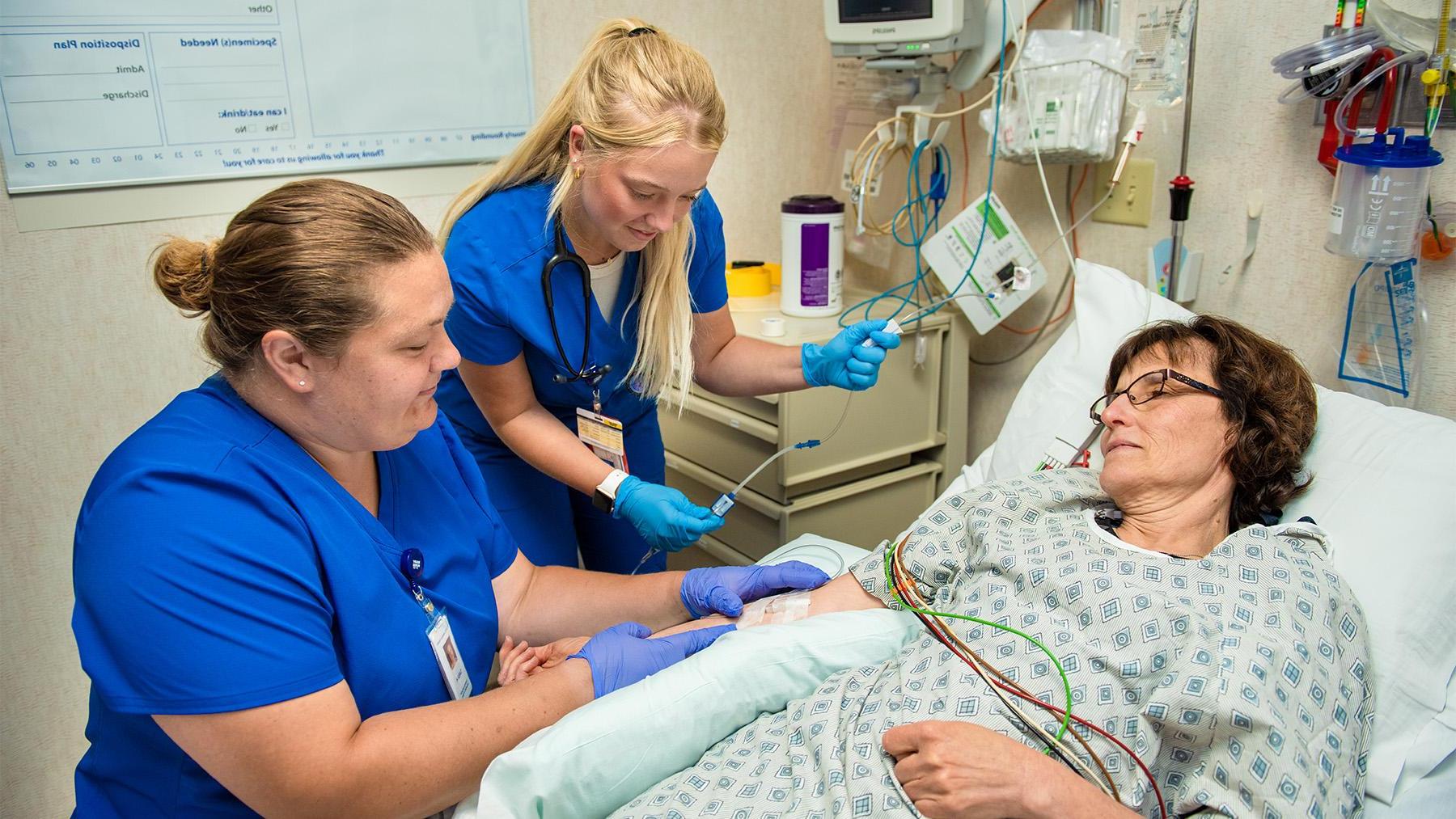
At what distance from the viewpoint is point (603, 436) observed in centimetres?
166

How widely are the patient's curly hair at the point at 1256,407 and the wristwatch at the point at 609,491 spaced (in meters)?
0.84

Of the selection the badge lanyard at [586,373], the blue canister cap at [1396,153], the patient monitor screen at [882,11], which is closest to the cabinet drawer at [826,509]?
the badge lanyard at [586,373]

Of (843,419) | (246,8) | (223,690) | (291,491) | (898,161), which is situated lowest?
(843,419)

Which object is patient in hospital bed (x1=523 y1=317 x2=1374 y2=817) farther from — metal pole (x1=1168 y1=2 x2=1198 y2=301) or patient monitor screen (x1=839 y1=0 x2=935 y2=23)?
patient monitor screen (x1=839 y1=0 x2=935 y2=23)

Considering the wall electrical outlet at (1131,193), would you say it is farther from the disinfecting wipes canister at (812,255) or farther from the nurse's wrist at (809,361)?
the nurse's wrist at (809,361)

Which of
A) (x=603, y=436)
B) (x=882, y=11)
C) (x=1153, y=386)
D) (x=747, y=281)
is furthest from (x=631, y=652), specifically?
(x=882, y=11)

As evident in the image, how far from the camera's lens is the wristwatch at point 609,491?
158cm

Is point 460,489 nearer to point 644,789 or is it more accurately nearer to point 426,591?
point 426,591

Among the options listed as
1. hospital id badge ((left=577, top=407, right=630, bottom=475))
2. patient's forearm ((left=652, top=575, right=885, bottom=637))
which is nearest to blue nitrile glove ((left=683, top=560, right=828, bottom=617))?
patient's forearm ((left=652, top=575, right=885, bottom=637))

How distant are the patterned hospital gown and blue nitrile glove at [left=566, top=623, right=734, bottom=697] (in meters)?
0.14

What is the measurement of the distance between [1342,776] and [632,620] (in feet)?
3.03

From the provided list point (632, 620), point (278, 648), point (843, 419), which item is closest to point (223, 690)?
point (278, 648)

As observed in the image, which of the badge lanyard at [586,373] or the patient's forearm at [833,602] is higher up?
the badge lanyard at [586,373]

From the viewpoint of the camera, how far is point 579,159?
1478 mm
